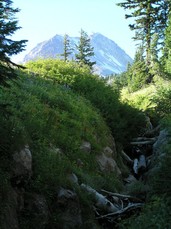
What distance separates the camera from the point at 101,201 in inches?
452

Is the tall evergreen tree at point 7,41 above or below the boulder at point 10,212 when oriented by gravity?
above

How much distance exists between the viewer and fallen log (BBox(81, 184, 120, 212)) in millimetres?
11461

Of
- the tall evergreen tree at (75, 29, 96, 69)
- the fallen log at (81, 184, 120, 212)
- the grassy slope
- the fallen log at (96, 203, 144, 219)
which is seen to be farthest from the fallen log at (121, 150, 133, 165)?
the tall evergreen tree at (75, 29, 96, 69)

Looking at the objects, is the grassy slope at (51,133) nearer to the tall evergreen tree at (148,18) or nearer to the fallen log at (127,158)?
the fallen log at (127,158)

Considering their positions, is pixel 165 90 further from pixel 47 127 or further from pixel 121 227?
pixel 121 227

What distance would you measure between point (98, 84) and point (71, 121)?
305 inches

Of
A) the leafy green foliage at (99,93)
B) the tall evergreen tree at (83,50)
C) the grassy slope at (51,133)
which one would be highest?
the tall evergreen tree at (83,50)

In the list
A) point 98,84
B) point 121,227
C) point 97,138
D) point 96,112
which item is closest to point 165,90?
point 98,84

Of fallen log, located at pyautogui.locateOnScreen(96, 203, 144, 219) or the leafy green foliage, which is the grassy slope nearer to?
fallen log, located at pyautogui.locateOnScreen(96, 203, 144, 219)

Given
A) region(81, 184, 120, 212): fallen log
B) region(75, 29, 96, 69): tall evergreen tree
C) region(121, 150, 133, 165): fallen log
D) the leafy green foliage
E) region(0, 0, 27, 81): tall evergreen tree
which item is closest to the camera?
region(0, 0, 27, 81): tall evergreen tree

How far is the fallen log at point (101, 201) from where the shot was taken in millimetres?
11461

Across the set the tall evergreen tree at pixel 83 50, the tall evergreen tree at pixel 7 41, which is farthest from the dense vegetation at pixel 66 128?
the tall evergreen tree at pixel 83 50

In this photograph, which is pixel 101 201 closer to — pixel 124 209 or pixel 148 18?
pixel 124 209

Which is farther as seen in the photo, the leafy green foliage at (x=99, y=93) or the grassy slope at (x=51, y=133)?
the leafy green foliage at (x=99, y=93)
